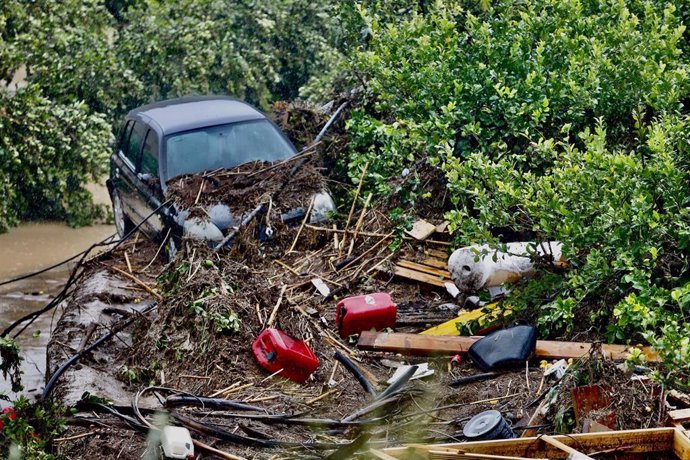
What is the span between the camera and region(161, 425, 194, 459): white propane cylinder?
5684 millimetres

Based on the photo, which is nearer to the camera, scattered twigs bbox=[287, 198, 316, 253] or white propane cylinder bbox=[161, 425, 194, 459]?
white propane cylinder bbox=[161, 425, 194, 459]

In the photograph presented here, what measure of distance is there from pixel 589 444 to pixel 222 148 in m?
6.52

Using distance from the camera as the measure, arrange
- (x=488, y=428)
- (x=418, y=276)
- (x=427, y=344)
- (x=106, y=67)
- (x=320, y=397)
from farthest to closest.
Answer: (x=106, y=67), (x=418, y=276), (x=427, y=344), (x=320, y=397), (x=488, y=428)

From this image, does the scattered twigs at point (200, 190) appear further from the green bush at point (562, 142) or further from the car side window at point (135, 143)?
the car side window at point (135, 143)

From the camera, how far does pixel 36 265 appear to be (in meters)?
14.8

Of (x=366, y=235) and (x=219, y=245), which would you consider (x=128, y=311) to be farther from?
(x=366, y=235)

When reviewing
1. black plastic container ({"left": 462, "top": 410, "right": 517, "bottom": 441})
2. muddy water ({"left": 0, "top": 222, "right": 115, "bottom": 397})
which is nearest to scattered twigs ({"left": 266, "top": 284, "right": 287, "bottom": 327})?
black plastic container ({"left": 462, "top": 410, "right": 517, "bottom": 441})

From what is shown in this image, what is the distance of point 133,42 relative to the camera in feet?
50.7

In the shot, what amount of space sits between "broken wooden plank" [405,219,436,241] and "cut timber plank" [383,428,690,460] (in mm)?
A: 4215

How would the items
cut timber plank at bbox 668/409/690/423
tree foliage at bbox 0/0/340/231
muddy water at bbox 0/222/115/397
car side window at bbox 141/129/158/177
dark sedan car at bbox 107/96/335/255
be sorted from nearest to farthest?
cut timber plank at bbox 668/409/690/423 < dark sedan car at bbox 107/96/335/255 < car side window at bbox 141/129/158/177 < muddy water at bbox 0/222/115/397 < tree foliage at bbox 0/0/340/231

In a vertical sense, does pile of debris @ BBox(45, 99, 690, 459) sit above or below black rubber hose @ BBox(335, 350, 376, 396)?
above

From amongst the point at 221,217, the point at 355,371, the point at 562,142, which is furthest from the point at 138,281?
the point at 562,142

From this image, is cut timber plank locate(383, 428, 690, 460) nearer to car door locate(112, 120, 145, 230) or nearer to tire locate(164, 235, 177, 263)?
tire locate(164, 235, 177, 263)

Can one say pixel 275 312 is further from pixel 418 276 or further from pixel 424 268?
pixel 424 268
